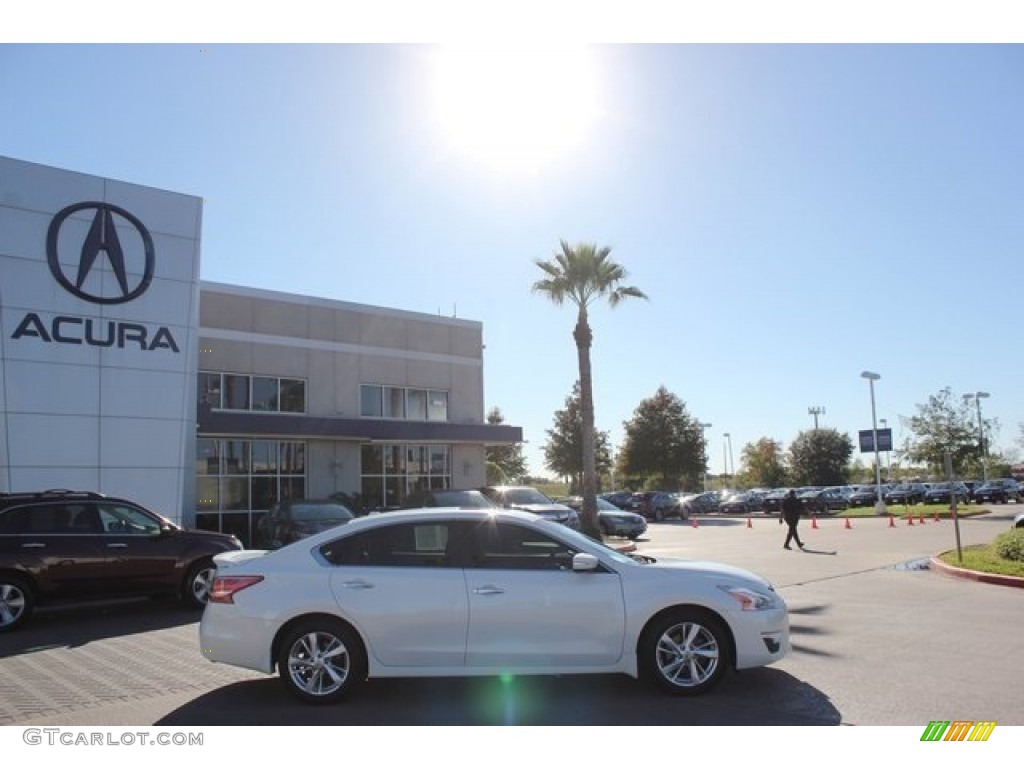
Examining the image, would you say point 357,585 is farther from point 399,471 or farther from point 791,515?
point 399,471

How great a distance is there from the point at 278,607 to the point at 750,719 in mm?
3527

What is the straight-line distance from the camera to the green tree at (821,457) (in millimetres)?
76125

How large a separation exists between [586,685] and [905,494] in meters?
50.7

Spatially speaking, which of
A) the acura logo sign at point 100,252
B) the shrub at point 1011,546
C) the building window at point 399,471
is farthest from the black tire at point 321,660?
the building window at point 399,471

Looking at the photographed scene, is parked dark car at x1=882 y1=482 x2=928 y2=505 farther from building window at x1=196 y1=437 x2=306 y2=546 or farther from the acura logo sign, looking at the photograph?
the acura logo sign

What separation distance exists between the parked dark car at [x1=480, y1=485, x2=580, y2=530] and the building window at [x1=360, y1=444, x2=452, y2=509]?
5.00m

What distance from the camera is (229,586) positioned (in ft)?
21.6

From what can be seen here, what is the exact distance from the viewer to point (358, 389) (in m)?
26.8

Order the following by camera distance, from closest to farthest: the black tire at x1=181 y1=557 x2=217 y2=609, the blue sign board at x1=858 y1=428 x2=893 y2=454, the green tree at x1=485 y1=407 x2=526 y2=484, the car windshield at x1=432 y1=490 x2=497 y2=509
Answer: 1. the black tire at x1=181 y1=557 x2=217 y2=609
2. the car windshield at x1=432 y1=490 x2=497 y2=509
3. the blue sign board at x1=858 y1=428 x2=893 y2=454
4. the green tree at x1=485 y1=407 x2=526 y2=484

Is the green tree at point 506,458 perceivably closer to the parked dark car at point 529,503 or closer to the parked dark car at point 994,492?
the parked dark car at point 994,492

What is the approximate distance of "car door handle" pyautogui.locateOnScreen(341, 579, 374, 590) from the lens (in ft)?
21.1

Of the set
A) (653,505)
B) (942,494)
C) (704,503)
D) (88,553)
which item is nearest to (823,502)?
(704,503)

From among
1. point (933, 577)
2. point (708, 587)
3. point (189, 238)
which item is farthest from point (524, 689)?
point (189, 238)

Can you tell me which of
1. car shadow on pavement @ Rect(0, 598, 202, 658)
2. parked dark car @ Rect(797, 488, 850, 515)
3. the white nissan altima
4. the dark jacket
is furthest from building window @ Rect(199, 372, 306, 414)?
parked dark car @ Rect(797, 488, 850, 515)
